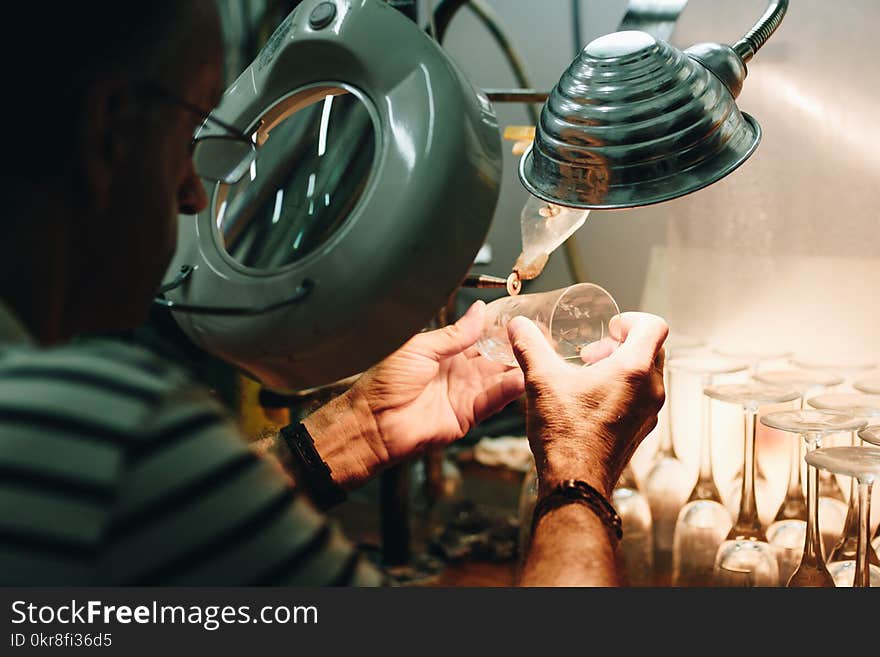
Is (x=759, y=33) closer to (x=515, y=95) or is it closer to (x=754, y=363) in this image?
(x=515, y=95)

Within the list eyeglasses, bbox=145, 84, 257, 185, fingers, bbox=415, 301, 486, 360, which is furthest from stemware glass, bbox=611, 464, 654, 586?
eyeglasses, bbox=145, 84, 257, 185

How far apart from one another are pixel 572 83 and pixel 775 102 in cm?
86

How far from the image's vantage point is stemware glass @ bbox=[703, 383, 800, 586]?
123 cm

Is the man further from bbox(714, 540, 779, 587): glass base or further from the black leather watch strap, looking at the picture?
bbox(714, 540, 779, 587): glass base

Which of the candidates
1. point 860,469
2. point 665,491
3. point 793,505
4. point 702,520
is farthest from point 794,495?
point 860,469

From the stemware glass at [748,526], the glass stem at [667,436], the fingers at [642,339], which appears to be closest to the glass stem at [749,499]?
the stemware glass at [748,526]

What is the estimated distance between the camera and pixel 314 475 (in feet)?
3.83

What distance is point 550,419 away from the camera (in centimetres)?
99

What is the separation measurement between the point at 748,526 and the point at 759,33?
73cm

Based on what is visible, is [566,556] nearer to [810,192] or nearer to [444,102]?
[444,102]

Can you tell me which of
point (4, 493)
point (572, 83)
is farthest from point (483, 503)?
point (4, 493)

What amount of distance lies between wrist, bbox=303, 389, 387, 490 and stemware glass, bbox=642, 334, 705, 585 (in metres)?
0.53

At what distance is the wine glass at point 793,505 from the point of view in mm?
1275

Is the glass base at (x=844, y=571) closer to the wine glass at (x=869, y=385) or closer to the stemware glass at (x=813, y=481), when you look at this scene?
the stemware glass at (x=813, y=481)
